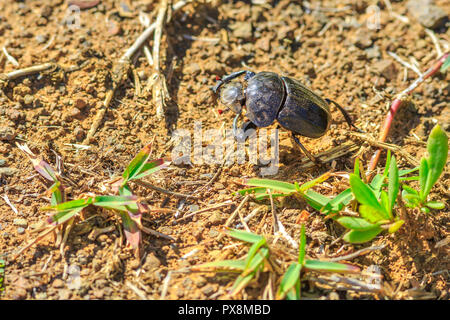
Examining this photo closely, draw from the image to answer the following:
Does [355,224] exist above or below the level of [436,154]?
below

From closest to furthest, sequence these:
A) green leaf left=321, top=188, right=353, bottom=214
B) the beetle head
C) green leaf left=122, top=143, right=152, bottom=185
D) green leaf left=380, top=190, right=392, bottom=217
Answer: green leaf left=380, top=190, right=392, bottom=217, green leaf left=321, top=188, right=353, bottom=214, green leaf left=122, top=143, right=152, bottom=185, the beetle head

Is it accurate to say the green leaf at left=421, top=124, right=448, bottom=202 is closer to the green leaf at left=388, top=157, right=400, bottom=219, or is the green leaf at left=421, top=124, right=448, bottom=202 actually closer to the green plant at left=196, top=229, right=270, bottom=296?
the green leaf at left=388, top=157, right=400, bottom=219

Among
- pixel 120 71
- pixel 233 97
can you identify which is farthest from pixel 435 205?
pixel 120 71

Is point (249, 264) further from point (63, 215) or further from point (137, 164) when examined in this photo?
point (63, 215)

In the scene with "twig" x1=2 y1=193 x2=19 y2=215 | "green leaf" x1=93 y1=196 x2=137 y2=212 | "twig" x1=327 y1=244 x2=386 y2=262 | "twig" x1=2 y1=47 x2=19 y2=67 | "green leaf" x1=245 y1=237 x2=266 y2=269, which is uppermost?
"twig" x1=2 y1=47 x2=19 y2=67

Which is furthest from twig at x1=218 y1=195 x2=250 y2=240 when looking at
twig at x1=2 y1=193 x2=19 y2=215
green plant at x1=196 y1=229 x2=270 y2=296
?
twig at x1=2 y1=193 x2=19 y2=215

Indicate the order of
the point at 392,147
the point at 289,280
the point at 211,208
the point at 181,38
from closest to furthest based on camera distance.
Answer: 1. the point at 289,280
2. the point at 211,208
3. the point at 392,147
4. the point at 181,38
